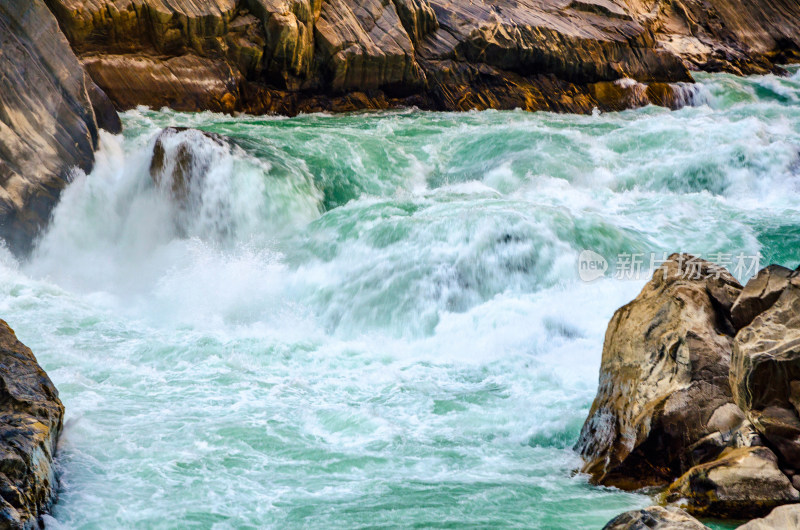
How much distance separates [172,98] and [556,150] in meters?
6.17

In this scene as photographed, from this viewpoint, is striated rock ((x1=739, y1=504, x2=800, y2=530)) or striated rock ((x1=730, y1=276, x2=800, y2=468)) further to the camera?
→ striated rock ((x1=730, y1=276, x2=800, y2=468))

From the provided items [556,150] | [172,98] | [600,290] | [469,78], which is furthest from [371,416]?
[469,78]

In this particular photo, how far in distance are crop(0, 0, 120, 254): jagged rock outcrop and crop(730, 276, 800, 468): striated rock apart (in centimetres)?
728

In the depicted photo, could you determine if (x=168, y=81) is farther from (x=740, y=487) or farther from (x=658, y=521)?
(x=658, y=521)

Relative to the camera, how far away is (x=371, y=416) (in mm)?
5340

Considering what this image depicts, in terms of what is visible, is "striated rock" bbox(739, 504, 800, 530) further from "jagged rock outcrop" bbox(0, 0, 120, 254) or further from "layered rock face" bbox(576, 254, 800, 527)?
"jagged rock outcrop" bbox(0, 0, 120, 254)

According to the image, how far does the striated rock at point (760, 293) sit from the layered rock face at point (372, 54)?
34.3ft

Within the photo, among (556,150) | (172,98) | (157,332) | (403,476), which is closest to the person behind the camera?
(403,476)

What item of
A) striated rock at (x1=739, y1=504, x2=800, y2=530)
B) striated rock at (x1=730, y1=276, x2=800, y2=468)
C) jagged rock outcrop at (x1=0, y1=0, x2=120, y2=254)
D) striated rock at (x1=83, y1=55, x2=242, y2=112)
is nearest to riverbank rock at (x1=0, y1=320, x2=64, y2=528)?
striated rock at (x1=739, y1=504, x2=800, y2=530)

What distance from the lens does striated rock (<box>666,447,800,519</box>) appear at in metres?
3.37

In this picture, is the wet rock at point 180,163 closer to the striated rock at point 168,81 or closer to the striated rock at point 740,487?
the striated rock at point 168,81

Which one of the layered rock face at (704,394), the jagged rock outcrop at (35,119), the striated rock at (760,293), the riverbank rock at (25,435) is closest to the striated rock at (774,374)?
the layered rock face at (704,394)

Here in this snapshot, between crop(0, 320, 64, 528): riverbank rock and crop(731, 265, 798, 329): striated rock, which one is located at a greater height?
crop(731, 265, 798, 329): striated rock

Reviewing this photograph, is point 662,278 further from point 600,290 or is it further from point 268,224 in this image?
point 268,224
